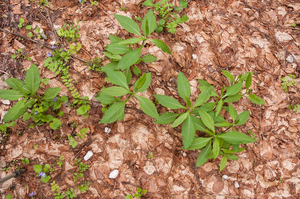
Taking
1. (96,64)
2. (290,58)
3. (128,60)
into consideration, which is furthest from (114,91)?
(290,58)

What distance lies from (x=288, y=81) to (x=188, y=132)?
8.74 ft

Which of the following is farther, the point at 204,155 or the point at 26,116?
the point at 204,155

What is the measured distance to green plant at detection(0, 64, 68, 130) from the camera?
6.65ft

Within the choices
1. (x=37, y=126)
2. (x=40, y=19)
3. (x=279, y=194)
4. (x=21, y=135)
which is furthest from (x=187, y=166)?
(x=40, y=19)

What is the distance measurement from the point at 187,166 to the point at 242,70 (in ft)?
6.82

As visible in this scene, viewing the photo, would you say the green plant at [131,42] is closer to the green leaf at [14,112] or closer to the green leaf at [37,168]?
the green leaf at [14,112]

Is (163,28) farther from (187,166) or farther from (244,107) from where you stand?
(187,166)

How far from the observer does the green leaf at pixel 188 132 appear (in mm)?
2048

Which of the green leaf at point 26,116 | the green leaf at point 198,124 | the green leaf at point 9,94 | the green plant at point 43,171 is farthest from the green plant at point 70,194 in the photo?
the green leaf at point 198,124

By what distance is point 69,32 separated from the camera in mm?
2652

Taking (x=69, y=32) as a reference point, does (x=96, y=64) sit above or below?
below

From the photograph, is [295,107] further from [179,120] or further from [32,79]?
[32,79]

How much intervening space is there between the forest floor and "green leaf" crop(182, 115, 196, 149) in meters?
0.53

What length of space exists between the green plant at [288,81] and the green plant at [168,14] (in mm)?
2322
